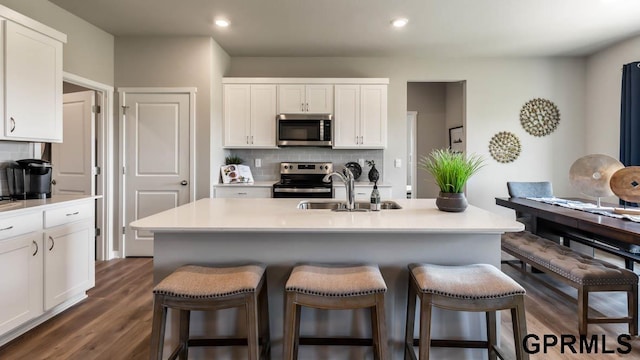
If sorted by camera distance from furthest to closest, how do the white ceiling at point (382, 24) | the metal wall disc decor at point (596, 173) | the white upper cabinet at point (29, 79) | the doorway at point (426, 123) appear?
the doorway at point (426, 123) → the white ceiling at point (382, 24) → the metal wall disc decor at point (596, 173) → the white upper cabinet at point (29, 79)

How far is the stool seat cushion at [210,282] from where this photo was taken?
146 centimetres

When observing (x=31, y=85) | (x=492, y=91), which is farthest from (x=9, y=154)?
(x=492, y=91)

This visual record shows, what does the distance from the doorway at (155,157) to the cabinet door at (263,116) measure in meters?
0.78

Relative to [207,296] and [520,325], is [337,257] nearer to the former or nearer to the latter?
[207,296]

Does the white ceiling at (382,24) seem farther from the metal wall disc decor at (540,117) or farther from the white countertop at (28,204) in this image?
the white countertop at (28,204)

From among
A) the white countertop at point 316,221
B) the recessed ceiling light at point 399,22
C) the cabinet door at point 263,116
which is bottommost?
the white countertop at point 316,221

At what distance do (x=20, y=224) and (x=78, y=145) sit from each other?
6.42 ft

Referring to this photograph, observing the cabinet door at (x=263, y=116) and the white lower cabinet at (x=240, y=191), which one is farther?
the cabinet door at (x=263, y=116)

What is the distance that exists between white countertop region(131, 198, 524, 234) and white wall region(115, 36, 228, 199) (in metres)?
1.96

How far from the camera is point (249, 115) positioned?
435 centimetres

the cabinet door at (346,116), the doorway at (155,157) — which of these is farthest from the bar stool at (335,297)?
the cabinet door at (346,116)

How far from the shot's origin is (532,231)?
3.29 m

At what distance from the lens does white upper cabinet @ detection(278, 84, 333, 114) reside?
4324mm

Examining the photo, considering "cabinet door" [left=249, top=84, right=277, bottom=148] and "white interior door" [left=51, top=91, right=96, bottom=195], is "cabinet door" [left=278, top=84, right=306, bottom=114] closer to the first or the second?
"cabinet door" [left=249, top=84, right=277, bottom=148]
